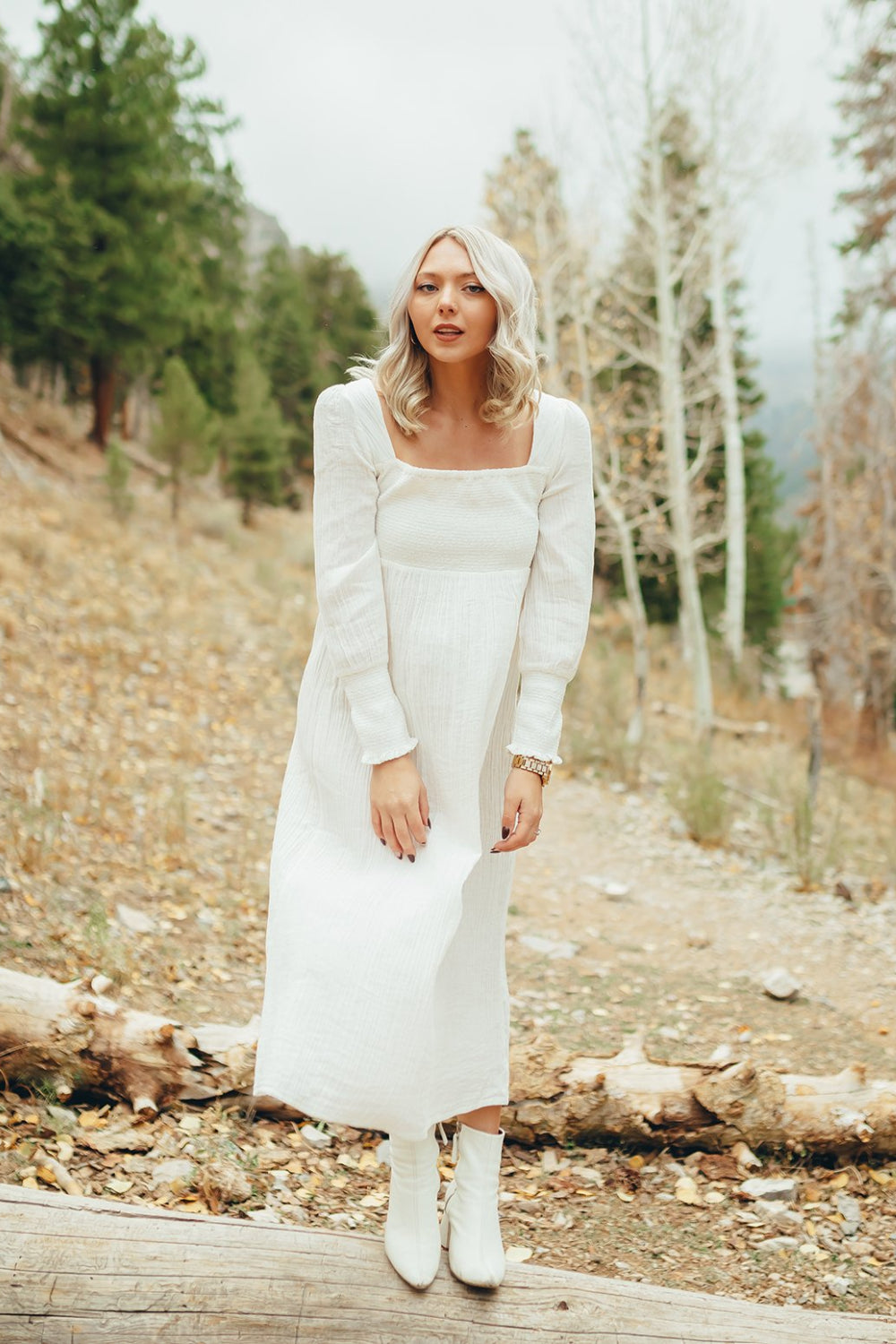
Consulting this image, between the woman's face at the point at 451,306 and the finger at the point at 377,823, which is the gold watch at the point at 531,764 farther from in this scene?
the woman's face at the point at 451,306

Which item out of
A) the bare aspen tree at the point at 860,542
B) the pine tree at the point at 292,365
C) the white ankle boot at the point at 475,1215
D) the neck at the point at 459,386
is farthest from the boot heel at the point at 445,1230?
the pine tree at the point at 292,365

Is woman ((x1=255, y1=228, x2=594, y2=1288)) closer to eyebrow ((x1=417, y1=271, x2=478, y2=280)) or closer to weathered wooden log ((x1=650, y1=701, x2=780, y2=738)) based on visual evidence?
eyebrow ((x1=417, y1=271, x2=478, y2=280))

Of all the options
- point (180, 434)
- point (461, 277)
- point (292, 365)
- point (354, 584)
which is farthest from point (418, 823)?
point (292, 365)

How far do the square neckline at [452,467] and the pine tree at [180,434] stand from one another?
43.1ft

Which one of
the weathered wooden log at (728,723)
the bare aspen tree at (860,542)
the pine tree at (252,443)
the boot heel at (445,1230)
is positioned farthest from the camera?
the pine tree at (252,443)

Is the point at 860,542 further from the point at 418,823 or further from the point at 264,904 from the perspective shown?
the point at 418,823

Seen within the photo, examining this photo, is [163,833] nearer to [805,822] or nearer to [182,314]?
[805,822]

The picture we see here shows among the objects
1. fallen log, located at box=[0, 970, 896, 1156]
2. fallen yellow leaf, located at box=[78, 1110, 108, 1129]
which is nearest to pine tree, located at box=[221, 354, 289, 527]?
fallen log, located at box=[0, 970, 896, 1156]

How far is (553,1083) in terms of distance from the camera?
2.94m

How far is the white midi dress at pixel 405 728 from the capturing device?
1773mm

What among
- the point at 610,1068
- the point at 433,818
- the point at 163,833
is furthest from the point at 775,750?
the point at 433,818

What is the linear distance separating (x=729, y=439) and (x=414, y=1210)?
12.1m

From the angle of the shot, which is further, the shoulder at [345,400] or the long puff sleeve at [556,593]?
the long puff sleeve at [556,593]

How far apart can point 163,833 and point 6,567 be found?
449 centimetres
